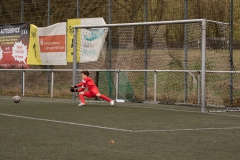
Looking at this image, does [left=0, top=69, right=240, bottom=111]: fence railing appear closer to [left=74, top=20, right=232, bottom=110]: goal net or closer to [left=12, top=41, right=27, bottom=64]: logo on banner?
[left=74, top=20, right=232, bottom=110]: goal net

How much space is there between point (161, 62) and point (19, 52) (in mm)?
6770

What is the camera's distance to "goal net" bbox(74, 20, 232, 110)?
18.9 m

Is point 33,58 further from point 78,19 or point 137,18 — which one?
point 137,18

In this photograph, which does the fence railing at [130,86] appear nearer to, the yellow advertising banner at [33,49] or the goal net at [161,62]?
the goal net at [161,62]

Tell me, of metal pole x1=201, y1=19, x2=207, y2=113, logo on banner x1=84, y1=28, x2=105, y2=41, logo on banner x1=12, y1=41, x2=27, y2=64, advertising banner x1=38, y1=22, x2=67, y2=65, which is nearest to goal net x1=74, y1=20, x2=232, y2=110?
logo on banner x1=84, y1=28, x2=105, y2=41

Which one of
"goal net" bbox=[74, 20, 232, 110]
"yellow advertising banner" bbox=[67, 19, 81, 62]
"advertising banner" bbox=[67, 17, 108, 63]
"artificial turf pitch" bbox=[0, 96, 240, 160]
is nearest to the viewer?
"artificial turf pitch" bbox=[0, 96, 240, 160]

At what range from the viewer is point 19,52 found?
25.4 metres

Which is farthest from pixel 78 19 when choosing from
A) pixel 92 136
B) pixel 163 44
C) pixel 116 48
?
pixel 92 136

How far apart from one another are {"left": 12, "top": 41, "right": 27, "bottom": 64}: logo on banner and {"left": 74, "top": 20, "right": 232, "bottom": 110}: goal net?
12.2ft

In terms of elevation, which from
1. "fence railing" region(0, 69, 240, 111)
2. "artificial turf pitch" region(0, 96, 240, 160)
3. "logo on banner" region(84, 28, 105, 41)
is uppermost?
"logo on banner" region(84, 28, 105, 41)

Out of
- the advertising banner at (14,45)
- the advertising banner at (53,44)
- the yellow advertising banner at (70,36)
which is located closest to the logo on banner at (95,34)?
the yellow advertising banner at (70,36)

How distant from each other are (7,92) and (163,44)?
8.17 meters

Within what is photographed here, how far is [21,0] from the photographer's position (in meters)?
26.5

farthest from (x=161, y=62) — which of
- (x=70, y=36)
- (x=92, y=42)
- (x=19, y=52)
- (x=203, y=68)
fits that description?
(x=19, y=52)
